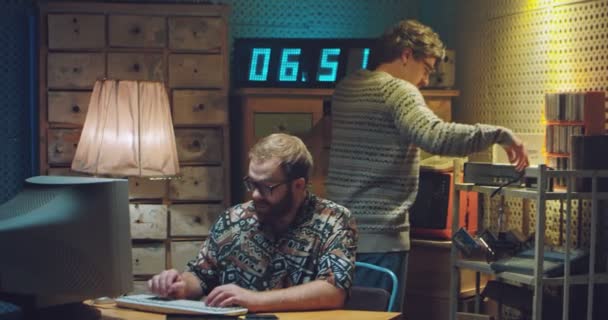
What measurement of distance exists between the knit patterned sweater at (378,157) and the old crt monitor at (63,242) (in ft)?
5.21

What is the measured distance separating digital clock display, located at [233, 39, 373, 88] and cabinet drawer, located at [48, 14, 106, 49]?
76 centimetres

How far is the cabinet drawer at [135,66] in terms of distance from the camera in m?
4.77

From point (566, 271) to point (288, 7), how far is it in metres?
2.39

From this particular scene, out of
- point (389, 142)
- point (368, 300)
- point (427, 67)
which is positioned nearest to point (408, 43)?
point (427, 67)

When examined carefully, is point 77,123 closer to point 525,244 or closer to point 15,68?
point 15,68

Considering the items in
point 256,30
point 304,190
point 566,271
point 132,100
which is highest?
point 256,30

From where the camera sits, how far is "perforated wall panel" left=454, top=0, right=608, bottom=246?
169 inches

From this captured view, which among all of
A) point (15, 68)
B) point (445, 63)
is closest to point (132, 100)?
point (15, 68)

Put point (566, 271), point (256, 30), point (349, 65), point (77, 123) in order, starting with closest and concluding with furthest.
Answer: point (566, 271) < point (77, 123) < point (349, 65) < point (256, 30)

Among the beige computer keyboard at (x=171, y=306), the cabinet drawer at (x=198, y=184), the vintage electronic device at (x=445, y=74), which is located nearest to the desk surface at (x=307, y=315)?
the beige computer keyboard at (x=171, y=306)

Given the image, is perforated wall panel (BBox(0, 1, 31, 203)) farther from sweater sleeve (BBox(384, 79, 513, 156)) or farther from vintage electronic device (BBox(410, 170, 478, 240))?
sweater sleeve (BBox(384, 79, 513, 156))

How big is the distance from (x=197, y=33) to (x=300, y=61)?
0.56 metres

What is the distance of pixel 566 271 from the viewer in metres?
3.90

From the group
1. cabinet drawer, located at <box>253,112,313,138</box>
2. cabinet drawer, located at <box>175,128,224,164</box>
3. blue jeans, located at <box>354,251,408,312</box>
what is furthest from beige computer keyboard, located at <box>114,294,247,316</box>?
cabinet drawer, located at <box>253,112,313,138</box>
